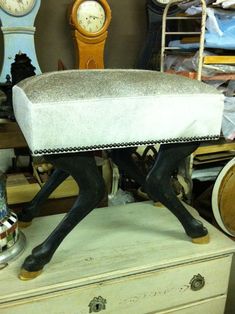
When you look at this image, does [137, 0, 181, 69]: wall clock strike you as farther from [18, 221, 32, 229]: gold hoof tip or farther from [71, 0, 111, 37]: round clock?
[18, 221, 32, 229]: gold hoof tip

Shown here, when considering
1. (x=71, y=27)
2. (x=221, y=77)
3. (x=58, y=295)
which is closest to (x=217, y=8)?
(x=221, y=77)

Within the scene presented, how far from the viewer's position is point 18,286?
762 millimetres

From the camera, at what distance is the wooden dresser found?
30.6 inches

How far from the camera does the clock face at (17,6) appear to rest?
1.25 meters

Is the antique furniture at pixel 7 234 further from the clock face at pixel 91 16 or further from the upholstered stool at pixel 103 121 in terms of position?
the clock face at pixel 91 16

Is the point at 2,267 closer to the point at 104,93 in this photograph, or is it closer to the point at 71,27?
the point at 104,93

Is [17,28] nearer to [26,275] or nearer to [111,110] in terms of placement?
[111,110]

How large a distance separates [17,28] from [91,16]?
29cm

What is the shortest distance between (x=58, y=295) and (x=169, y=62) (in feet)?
3.64

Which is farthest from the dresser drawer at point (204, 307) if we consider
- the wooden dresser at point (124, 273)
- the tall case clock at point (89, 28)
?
the tall case clock at point (89, 28)

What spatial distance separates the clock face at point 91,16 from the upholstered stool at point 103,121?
0.63 meters

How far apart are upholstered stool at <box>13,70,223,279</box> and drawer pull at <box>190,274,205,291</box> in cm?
21

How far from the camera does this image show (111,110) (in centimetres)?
71

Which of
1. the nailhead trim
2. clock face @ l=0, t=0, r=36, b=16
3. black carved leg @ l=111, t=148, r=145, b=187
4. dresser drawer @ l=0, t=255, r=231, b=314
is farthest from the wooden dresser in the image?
clock face @ l=0, t=0, r=36, b=16
